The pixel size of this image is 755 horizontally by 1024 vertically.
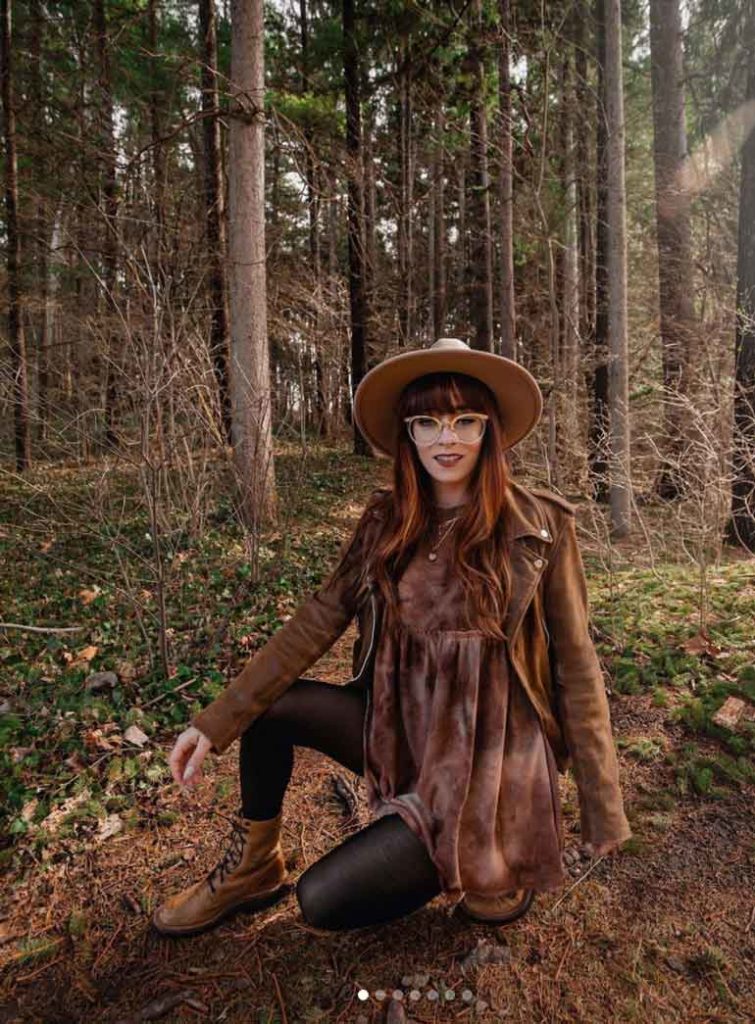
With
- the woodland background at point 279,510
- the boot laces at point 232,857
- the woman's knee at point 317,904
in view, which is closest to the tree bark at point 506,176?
the woodland background at point 279,510

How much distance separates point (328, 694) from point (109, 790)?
1.37 m

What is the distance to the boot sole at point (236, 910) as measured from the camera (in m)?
1.87

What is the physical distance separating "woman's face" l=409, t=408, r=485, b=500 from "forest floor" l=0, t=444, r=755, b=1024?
136cm

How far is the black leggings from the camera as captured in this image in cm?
159

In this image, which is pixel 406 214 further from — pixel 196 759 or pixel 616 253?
pixel 196 759

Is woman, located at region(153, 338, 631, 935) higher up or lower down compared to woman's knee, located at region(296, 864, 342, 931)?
higher up

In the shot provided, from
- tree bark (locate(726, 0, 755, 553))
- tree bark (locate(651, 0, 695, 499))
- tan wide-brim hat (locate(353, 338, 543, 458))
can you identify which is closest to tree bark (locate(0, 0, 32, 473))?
tan wide-brim hat (locate(353, 338, 543, 458))

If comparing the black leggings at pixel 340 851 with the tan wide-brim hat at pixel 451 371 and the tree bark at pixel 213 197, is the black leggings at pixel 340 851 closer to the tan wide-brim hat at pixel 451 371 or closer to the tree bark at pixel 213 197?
the tan wide-brim hat at pixel 451 371

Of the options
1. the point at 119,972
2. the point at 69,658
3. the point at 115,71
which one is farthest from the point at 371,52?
the point at 119,972

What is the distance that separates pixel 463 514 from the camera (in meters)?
1.76

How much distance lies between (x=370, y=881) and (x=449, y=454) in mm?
1157

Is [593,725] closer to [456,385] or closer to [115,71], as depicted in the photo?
[456,385]

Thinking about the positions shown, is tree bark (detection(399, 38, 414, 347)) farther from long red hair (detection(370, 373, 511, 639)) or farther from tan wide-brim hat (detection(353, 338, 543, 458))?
long red hair (detection(370, 373, 511, 639))

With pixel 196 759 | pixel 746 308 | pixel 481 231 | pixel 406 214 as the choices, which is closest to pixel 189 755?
pixel 196 759
